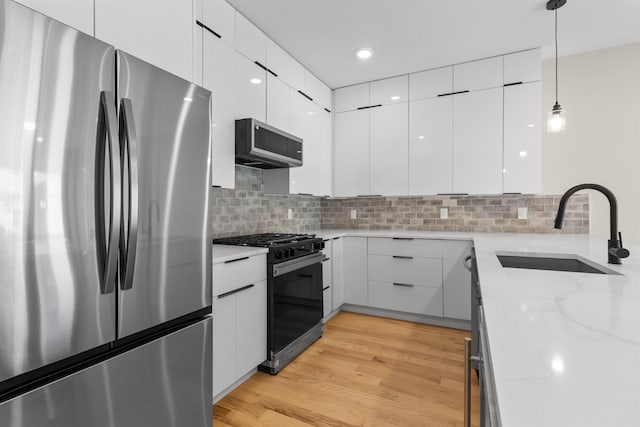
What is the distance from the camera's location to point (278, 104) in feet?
9.31

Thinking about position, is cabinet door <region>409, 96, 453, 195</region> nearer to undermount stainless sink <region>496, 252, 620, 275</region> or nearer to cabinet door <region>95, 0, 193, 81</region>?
undermount stainless sink <region>496, 252, 620, 275</region>

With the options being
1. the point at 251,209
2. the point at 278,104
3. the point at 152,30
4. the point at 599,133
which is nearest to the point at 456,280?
the point at 599,133

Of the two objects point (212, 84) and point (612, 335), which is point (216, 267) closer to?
point (212, 84)

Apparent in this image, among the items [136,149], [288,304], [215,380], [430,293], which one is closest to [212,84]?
[136,149]

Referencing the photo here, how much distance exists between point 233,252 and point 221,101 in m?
1.01

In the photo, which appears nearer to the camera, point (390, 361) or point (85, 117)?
point (85, 117)

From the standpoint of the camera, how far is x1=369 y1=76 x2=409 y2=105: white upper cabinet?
354cm

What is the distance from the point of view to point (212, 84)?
Result: 212 cm

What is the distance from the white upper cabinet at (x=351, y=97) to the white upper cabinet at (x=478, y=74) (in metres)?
0.96

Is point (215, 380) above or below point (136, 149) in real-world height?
below

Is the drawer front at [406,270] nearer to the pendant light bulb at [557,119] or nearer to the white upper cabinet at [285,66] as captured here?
the pendant light bulb at [557,119]

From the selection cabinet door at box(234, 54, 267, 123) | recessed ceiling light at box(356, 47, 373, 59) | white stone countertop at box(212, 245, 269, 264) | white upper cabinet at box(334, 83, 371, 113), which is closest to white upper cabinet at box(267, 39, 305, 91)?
cabinet door at box(234, 54, 267, 123)

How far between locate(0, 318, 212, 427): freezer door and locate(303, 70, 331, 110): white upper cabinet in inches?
103

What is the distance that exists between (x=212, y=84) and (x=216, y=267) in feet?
3.89
